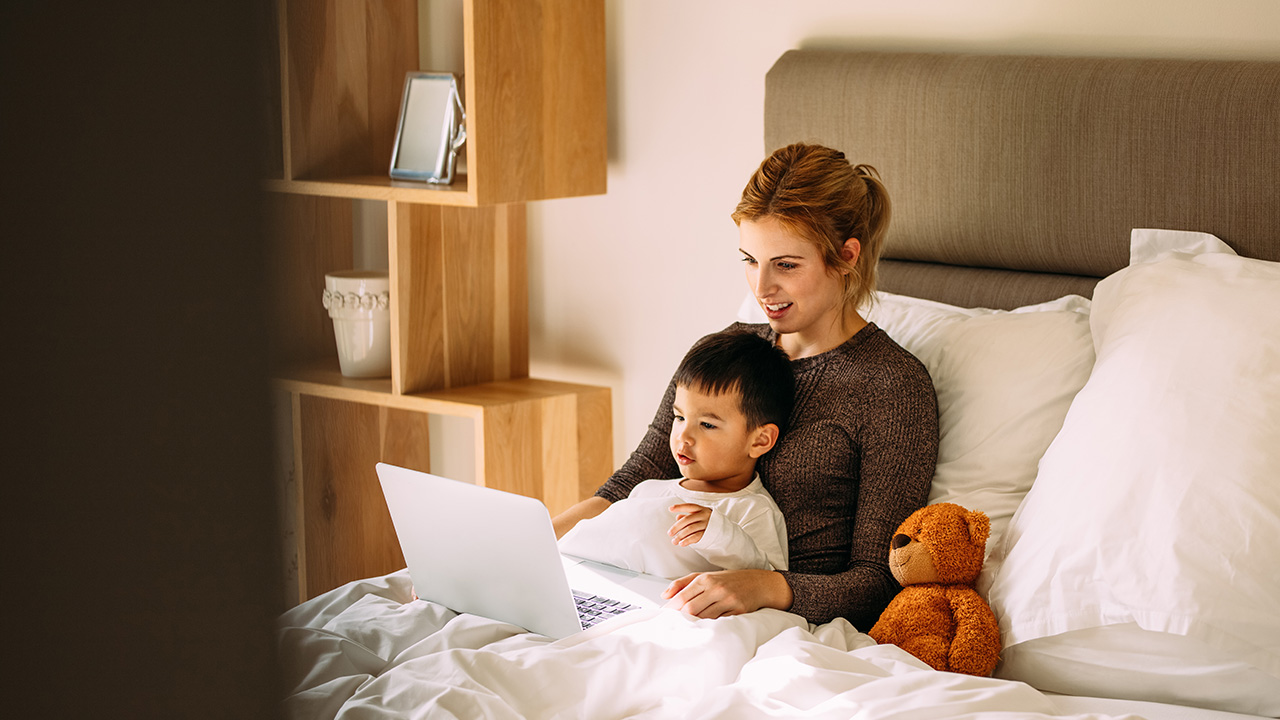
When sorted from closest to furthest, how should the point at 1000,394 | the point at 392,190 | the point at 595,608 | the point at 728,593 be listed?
the point at 728,593
the point at 595,608
the point at 1000,394
the point at 392,190

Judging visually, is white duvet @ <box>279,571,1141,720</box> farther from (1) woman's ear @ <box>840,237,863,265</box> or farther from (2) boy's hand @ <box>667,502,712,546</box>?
(1) woman's ear @ <box>840,237,863,265</box>

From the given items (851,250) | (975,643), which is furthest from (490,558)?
(851,250)

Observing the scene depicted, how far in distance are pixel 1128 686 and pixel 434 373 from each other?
5.31 feet

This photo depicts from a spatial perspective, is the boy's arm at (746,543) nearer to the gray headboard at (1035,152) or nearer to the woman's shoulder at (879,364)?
the woman's shoulder at (879,364)

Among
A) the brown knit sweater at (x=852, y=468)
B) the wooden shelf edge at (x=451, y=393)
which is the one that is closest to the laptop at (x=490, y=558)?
the brown knit sweater at (x=852, y=468)

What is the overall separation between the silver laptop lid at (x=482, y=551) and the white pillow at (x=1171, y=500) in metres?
0.51

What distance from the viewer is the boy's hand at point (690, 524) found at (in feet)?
4.56

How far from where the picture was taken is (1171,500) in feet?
3.83

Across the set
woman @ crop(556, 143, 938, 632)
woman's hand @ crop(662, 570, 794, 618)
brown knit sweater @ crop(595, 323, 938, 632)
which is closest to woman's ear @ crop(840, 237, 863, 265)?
woman @ crop(556, 143, 938, 632)

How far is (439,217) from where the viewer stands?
2408 mm

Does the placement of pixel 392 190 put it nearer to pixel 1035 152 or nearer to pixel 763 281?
pixel 763 281

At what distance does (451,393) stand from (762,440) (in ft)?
3.48

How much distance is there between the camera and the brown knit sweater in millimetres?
1405

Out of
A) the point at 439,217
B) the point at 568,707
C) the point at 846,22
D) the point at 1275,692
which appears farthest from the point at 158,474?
the point at 439,217
